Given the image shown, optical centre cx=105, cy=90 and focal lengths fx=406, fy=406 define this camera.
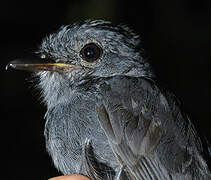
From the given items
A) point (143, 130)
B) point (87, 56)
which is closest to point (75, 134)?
point (143, 130)

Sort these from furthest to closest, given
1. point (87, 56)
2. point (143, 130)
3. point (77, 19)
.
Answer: point (77, 19) < point (87, 56) < point (143, 130)

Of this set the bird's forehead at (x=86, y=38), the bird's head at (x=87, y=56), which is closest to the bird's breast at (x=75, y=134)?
the bird's head at (x=87, y=56)

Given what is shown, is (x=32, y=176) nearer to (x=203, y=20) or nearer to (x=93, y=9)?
(x=93, y=9)

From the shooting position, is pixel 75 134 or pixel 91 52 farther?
pixel 91 52

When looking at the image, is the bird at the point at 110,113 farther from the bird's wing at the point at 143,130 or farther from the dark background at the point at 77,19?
the dark background at the point at 77,19

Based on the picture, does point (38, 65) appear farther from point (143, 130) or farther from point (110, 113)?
point (143, 130)

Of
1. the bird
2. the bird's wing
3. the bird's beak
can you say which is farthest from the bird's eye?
the bird's wing
